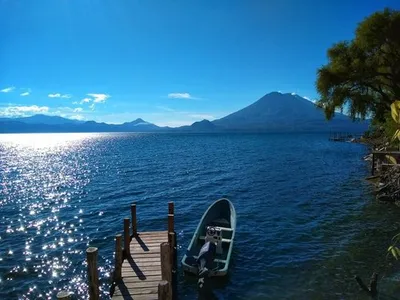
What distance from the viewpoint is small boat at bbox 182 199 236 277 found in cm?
1296

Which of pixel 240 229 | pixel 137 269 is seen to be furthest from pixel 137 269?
pixel 240 229

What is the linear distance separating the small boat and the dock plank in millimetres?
1483

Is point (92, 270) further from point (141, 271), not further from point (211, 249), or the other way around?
point (211, 249)

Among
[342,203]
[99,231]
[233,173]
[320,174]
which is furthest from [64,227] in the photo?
[320,174]

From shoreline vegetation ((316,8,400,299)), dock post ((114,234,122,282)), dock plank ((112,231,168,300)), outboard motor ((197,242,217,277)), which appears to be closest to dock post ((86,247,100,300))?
dock plank ((112,231,168,300))

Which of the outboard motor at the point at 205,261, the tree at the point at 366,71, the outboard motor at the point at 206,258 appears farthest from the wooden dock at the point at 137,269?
the tree at the point at 366,71

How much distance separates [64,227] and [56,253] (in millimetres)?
5016

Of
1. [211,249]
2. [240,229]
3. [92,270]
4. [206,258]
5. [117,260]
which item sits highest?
[92,270]

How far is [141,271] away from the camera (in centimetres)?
1218

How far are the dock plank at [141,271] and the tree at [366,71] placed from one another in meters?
24.2

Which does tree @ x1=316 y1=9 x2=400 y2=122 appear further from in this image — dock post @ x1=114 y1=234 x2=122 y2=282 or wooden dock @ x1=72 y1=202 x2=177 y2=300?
dock post @ x1=114 y1=234 x2=122 y2=282

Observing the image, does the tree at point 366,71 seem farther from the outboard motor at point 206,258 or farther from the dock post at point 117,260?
the dock post at point 117,260

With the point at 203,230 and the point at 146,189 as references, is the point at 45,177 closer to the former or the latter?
the point at 146,189

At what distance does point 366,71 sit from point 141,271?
27511 millimetres
